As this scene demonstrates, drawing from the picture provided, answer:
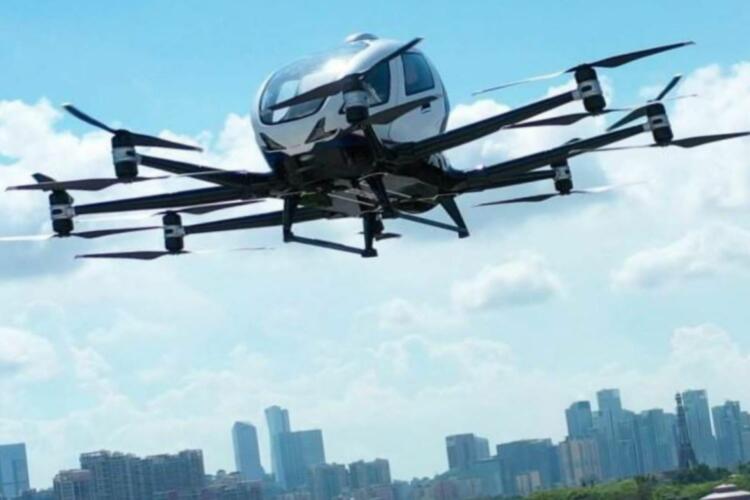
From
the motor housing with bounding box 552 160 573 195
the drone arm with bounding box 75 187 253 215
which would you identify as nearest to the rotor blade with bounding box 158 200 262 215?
the drone arm with bounding box 75 187 253 215

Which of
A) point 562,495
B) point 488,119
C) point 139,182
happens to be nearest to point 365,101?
point 488,119

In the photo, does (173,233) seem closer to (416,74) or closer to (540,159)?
(416,74)

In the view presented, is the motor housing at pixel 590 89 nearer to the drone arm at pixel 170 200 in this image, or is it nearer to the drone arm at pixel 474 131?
the drone arm at pixel 474 131

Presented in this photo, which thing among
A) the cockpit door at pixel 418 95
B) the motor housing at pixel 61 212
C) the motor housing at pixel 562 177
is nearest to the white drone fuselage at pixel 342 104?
the cockpit door at pixel 418 95

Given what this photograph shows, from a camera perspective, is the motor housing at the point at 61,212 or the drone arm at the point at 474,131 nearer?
the drone arm at the point at 474,131

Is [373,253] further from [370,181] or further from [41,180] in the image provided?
[41,180]

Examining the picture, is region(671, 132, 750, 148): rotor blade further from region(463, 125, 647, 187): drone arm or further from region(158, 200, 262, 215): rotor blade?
region(158, 200, 262, 215): rotor blade
